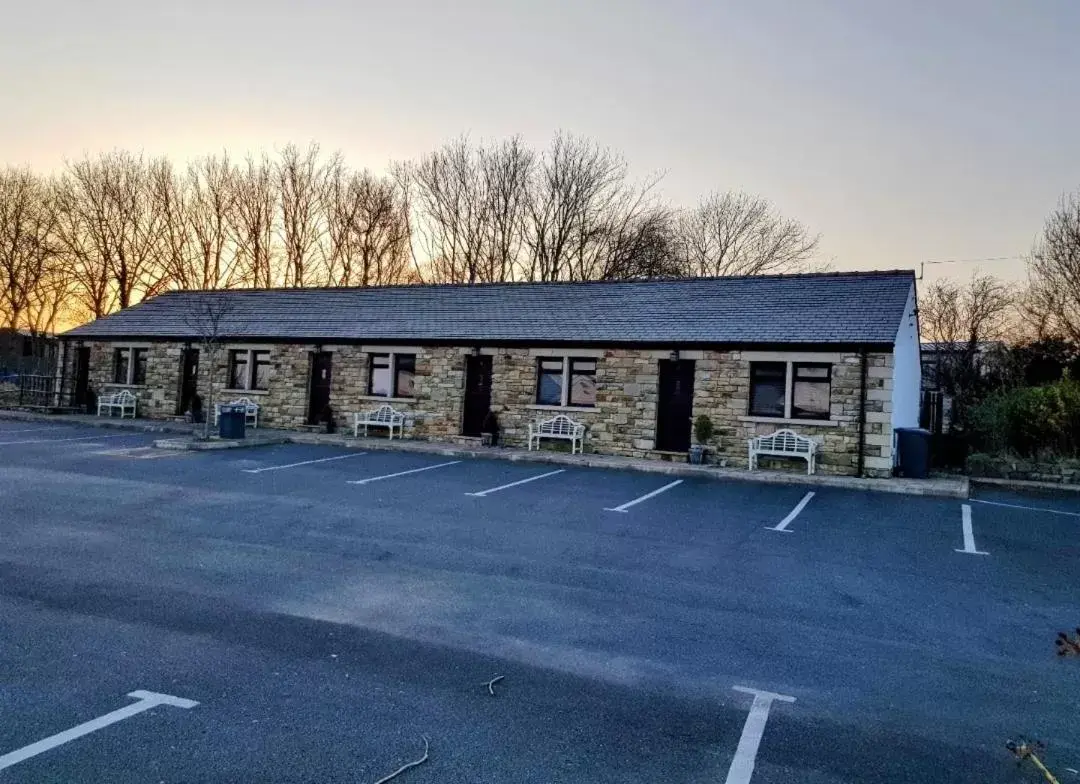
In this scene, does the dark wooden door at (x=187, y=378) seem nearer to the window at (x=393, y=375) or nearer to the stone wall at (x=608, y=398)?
the stone wall at (x=608, y=398)

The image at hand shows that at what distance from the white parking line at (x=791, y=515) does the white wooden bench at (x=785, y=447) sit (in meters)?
2.35

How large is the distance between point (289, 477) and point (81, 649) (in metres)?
8.39

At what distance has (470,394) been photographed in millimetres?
19656

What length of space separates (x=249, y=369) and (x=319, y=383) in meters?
2.82

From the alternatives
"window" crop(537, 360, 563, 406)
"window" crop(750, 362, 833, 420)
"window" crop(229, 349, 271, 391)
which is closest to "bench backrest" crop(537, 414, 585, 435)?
"window" crop(537, 360, 563, 406)

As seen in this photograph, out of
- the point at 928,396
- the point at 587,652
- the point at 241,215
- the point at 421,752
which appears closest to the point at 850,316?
the point at 928,396

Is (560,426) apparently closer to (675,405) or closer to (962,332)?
(675,405)

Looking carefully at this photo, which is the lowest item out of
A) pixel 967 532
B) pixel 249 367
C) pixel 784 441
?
pixel 967 532

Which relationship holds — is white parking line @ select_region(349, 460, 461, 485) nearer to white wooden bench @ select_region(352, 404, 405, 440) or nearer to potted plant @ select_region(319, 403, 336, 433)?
white wooden bench @ select_region(352, 404, 405, 440)

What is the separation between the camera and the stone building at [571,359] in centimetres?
1559

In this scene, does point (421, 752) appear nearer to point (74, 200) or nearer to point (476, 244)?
point (476, 244)

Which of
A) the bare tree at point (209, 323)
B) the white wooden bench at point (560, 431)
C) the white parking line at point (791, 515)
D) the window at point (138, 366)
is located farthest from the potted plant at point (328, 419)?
the white parking line at point (791, 515)

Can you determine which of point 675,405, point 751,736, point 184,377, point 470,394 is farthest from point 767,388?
point 184,377

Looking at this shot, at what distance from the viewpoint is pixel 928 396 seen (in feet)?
77.5
